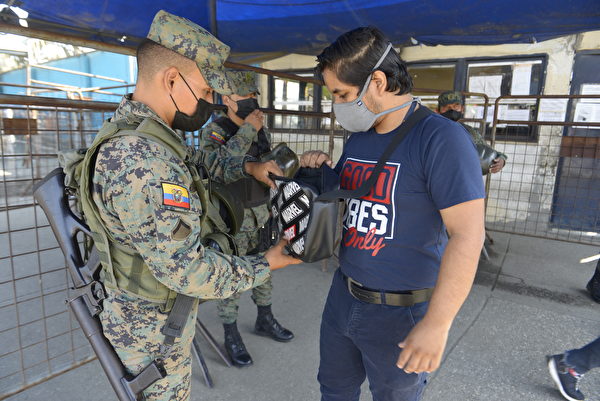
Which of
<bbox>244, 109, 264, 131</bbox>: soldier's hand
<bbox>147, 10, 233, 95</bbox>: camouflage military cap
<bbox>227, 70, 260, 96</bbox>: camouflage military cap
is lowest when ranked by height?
<bbox>244, 109, 264, 131</bbox>: soldier's hand

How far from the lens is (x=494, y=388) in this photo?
2.22 m

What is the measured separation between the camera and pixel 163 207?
1021 mm

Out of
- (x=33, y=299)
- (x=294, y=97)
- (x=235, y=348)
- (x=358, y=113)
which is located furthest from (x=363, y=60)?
(x=294, y=97)

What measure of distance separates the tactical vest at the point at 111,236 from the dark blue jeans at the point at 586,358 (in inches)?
83.0

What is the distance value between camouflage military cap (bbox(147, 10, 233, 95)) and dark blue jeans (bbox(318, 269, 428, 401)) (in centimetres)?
88

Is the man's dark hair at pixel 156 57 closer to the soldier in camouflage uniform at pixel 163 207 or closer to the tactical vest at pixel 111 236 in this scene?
the soldier in camouflage uniform at pixel 163 207

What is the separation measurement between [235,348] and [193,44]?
A: 76.8 inches

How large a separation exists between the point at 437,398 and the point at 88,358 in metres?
2.17

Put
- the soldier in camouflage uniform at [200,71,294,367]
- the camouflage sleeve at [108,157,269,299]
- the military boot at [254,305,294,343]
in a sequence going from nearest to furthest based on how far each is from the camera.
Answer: the camouflage sleeve at [108,157,269,299], the soldier in camouflage uniform at [200,71,294,367], the military boot at [254,305,294,343]

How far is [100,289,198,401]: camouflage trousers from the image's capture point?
1252 mm

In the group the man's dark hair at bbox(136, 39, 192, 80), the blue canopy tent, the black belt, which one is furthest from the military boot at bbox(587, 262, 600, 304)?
the man's dark hair at bbox(136, 39, 192, 80)

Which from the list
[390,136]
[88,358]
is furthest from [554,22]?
[88,358]

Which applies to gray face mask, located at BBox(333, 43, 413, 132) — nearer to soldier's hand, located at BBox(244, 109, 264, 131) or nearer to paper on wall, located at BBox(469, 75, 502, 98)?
soldier's hand, located at BBox(244, 109, 264, 131)

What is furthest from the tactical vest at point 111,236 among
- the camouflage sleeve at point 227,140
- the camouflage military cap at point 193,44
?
the camouflage sleeve at point 227,140
